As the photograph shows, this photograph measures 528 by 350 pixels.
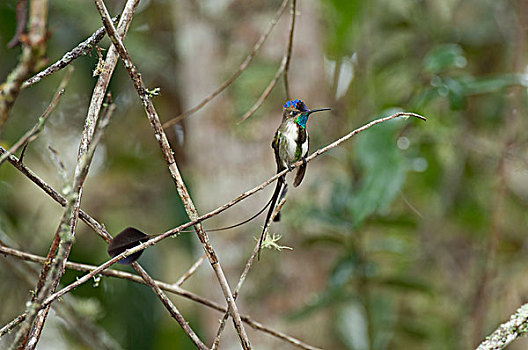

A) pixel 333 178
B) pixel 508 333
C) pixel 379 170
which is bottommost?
pixel 508 333

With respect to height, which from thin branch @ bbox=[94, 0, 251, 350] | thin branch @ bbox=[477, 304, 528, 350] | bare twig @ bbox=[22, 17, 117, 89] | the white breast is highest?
the white breast

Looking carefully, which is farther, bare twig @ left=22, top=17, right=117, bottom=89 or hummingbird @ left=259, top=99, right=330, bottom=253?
hummingbird @ left=259, top=99, right=330, bottom=253

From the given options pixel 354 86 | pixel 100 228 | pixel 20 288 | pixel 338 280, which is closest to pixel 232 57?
pixel 354 86

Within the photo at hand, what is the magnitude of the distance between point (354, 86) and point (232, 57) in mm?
298

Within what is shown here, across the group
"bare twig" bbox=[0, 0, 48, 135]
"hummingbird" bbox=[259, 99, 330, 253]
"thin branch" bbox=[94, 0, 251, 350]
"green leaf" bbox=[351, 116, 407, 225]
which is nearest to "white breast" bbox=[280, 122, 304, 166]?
"hummingbird" bbox=[259, 99, 330, 253]

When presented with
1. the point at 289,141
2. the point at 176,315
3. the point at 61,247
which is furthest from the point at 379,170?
the point at 61,247

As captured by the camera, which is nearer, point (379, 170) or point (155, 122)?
point (155, 122)

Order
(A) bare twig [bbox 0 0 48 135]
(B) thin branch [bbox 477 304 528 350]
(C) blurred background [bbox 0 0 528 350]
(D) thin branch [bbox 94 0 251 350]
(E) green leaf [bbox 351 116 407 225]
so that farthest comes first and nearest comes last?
1. (C) blurred background [bbox 0 0 528 350]
2. (E) green leaf [bbox 351 116 407 225]
3. (B) thin branch [bbox 477 304 528 350]
4. (D) thin branch [bbox 94 0 251 350]
5. (A) bare twig [bbox 0 0 48 135]

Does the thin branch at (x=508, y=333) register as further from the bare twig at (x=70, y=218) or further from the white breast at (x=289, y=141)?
the bare twig at (x=70, y=218)

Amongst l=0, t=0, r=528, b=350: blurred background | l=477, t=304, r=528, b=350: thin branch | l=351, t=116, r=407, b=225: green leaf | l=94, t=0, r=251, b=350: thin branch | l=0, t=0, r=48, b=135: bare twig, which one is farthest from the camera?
l=0, t=0, r=528, b=350: blurred background

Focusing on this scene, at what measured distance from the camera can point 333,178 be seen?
134 centimetres

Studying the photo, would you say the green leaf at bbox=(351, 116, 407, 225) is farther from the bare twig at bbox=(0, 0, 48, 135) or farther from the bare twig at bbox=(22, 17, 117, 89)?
the bare twig at bbox=(0, 0, 48, 135)

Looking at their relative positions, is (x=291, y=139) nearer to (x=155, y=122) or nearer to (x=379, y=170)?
(x=155, y=122)

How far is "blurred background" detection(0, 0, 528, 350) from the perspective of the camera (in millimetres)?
1261
